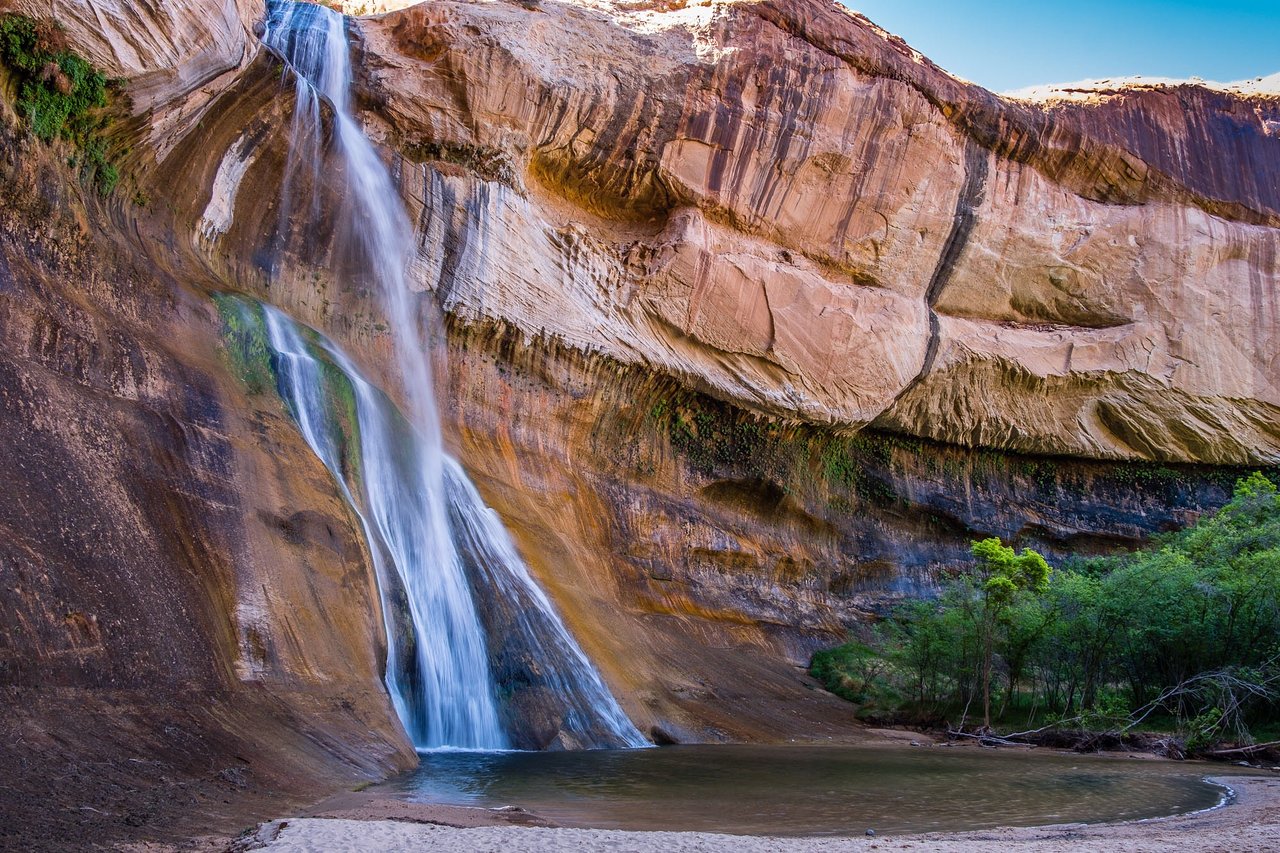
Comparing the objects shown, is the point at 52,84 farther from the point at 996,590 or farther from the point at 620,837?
the point at 996,590

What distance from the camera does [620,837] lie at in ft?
20.1

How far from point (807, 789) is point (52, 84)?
13.3 metres

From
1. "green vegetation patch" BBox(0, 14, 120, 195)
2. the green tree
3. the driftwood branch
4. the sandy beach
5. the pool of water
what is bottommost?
the driftwood branch

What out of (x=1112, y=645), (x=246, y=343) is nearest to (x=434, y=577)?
(x=246, y=343)

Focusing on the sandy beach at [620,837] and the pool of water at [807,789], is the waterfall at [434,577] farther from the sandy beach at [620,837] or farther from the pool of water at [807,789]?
the sandy beach at [620,837]

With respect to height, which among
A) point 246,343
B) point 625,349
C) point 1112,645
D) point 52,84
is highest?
point 52,84

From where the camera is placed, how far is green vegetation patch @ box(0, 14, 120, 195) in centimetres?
1306

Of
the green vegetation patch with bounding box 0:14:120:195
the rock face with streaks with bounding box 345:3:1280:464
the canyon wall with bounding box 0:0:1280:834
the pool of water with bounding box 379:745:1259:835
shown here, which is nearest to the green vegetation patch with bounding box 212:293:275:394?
the canyon wall with bounding box 0:0:1280:834

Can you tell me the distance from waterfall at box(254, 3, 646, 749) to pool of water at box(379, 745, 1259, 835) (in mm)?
850

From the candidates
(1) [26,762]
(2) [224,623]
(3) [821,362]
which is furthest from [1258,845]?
(3) [821,362]

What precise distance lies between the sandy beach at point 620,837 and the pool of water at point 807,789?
561 millimetres

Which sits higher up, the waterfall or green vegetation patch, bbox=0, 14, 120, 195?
green vegetation patch, bbox=0, 14, 120, 195

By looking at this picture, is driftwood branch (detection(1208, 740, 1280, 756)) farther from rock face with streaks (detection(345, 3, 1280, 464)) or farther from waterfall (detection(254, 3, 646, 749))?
rock face with streaks (detection(345, 3, 1280, 464))

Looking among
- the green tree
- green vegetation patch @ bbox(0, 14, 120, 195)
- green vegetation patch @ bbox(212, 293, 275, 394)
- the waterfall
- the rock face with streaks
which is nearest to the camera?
the waterfall
